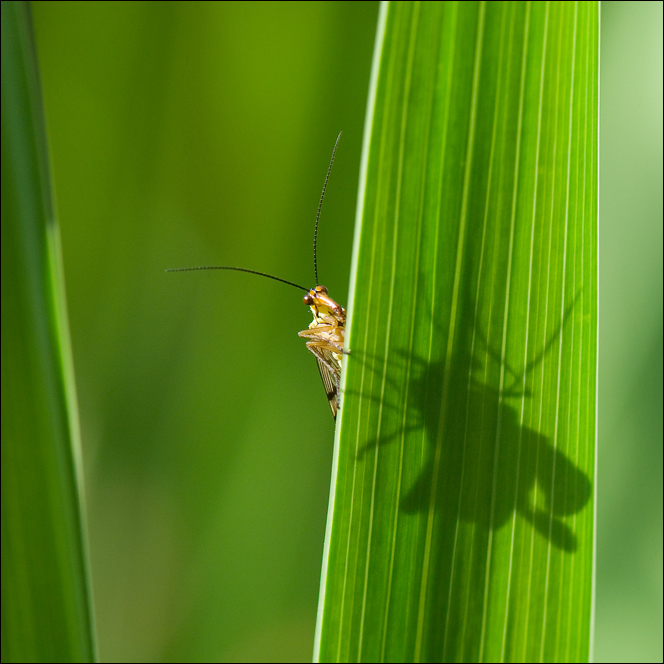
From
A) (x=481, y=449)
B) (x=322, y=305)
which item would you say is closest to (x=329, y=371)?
(x=322, y=305)

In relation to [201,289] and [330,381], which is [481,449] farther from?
[201,289]

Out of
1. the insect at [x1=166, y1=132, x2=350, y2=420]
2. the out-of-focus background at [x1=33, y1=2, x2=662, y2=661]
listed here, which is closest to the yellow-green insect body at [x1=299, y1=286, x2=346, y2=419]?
the insect at [x1=166, y1=132, x2=350, y2=420]

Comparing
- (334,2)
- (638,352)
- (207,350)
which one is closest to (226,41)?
(334,2)

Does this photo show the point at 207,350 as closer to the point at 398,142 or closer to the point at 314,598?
the point at 314,598

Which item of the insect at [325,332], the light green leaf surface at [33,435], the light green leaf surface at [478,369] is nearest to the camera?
the light green leaf surface at [478,369]

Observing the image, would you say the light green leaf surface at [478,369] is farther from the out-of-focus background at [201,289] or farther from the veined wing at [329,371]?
the out-of-focus background at [201,289]

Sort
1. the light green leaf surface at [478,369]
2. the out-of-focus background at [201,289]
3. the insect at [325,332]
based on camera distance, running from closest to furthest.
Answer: the light green leaf surface at [478,369] → the insect at [325,332] → the out-of-focus background at [201,289]

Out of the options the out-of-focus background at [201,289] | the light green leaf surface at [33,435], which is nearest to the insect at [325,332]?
the light green leaf surface at [33,435]
